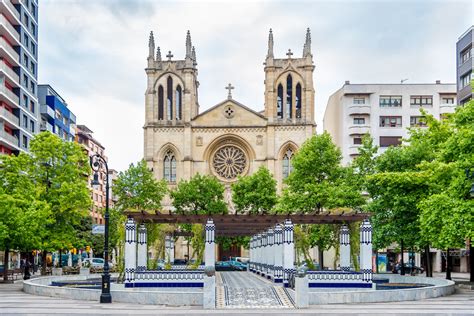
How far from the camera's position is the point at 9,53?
205ft

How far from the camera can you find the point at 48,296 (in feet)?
102

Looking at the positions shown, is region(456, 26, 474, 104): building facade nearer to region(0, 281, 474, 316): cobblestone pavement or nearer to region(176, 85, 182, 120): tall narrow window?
region(176, 85, 182, 120): tall narrow window

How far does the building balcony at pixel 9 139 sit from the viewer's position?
60409 millimetres

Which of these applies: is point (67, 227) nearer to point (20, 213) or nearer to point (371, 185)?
point (20, 213)

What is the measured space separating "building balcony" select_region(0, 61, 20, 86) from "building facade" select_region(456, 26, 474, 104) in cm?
4053

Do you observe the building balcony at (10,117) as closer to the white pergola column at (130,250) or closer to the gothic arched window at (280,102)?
the gothic arched window at (280,102)

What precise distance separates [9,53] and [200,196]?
75.3 ft

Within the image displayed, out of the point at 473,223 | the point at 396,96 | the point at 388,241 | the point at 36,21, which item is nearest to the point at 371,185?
the point at 388,241

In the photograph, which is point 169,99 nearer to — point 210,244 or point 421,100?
point 421,100

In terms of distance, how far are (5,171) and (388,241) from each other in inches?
1005

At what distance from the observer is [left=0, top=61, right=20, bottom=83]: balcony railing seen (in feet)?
200

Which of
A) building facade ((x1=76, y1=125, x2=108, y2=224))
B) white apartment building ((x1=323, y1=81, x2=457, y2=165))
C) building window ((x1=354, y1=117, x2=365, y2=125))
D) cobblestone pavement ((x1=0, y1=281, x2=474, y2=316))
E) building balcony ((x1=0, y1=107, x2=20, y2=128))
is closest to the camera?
cobblestone pavement ((x1=0, y1=281, x2=474, y2=316))

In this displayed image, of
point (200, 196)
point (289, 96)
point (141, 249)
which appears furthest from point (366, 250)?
point (289, 96)

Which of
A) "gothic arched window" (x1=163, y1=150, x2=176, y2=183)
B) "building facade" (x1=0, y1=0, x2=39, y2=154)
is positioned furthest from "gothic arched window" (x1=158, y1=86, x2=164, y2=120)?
"building facade" (x1=0, y1=0, x2=39, y2=154)
